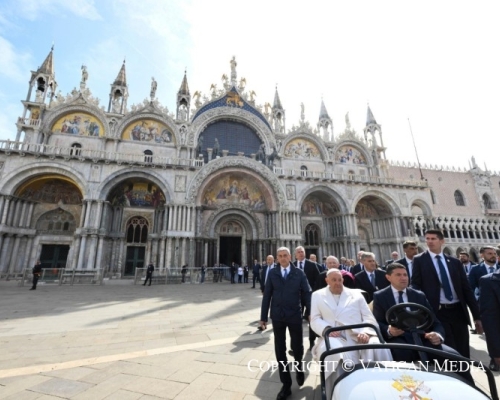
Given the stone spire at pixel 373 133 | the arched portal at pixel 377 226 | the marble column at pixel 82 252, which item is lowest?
the marble column at pixel 82 252

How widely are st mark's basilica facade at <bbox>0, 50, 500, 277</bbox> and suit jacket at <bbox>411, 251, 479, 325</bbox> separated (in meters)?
15.6

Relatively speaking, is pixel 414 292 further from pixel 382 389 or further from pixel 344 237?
pixel 344 237

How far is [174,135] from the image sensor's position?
22.2 meters

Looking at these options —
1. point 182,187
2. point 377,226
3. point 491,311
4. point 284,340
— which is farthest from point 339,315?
point 377,226

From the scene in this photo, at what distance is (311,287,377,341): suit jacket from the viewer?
278 centimetres

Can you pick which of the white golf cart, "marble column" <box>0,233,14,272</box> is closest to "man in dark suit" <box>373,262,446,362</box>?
the white golf cart

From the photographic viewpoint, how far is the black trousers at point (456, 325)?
11.1ft

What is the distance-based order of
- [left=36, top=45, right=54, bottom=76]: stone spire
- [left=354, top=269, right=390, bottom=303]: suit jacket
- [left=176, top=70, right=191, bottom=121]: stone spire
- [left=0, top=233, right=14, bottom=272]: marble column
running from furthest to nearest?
[left=176, top=70, right=191, bottom=121]: stone spire → [left=36, top=45, right=54, bottom=76]: stone spire → [left=0, top=233, right=14, bottom=272]: marble column → [left=354, top=269, right=390, bottom=303]: suit jacket

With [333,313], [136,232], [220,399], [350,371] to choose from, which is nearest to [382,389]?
[350,371]

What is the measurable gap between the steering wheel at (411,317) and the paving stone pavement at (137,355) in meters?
1.47

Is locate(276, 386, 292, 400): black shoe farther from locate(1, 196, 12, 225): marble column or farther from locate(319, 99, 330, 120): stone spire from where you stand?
locate(319, 99, 330, 120): stone spire

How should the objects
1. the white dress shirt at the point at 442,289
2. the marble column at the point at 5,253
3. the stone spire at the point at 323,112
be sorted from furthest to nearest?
the stone spire at the point at 323,112 < the marble column at the point at 5,253 < the white dress shirt at the point at 442,289

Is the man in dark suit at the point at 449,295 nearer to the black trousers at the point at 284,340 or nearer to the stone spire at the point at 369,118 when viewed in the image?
the black trousers at the point at 284,340

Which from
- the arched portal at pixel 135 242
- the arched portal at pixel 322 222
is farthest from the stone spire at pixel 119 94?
the arched portal at pixel 322 222
